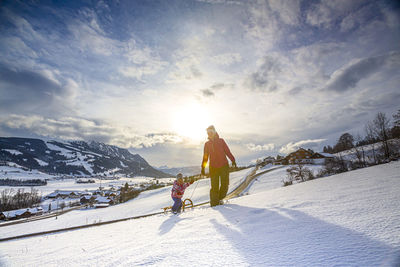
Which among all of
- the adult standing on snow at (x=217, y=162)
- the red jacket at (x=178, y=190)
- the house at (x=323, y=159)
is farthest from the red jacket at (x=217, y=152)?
the house at (x=323, y=159)

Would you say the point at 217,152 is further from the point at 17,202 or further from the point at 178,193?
the point at 17,202

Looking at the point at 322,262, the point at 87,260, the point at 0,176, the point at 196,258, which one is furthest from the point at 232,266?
the point at 0,176

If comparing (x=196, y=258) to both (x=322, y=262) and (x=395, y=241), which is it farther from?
(x=395, y=241)

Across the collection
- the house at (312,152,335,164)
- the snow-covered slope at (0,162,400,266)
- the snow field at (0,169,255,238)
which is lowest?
the snow field at (0,169,255,238)

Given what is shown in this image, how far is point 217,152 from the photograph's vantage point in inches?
216

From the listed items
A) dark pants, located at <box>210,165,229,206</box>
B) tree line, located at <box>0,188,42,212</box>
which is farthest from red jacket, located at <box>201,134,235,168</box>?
tree line, located at <box>0,188,42,212</box>

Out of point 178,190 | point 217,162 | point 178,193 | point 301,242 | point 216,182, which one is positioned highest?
point 217,162

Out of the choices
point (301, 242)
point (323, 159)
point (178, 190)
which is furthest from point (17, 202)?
point (301, 242)

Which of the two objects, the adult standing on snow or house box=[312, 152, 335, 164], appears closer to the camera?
the adult standing on snow

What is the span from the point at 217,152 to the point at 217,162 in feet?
0.99

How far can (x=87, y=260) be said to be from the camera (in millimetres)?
2301

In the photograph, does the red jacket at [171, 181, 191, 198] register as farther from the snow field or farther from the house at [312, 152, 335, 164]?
the house at [312, 152, 335, 164]

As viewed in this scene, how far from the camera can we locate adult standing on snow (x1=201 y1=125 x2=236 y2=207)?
17.8 feet

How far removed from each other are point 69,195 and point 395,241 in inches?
5536
